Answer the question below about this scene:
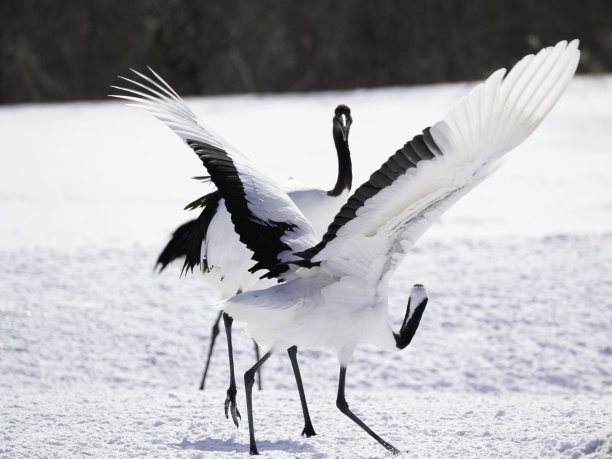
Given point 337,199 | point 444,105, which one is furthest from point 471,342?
point 444,105

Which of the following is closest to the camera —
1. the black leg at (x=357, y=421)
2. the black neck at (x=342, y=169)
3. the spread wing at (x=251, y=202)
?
the black leg at (x=357, y=421)

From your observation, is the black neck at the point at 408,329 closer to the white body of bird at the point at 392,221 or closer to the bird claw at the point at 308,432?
the white body of bird at the point at 392,221

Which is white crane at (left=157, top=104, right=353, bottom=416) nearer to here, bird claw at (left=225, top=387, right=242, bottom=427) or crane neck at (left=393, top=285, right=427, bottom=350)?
bird claw at (left=225, top=387, right=242, bottom=427)

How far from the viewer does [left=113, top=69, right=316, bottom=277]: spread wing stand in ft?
13.8

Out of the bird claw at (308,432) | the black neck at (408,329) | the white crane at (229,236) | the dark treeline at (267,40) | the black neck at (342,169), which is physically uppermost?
the dark treeline at (267,40)

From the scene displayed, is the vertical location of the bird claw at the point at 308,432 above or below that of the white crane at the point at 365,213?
below

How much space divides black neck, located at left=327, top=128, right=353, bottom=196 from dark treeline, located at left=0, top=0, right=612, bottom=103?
15249 millimetres

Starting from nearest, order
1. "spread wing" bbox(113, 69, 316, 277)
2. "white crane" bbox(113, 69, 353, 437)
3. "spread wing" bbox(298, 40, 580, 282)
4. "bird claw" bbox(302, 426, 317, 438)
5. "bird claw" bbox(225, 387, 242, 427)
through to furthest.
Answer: "spread wing" bbox(298, 40, 580, 282)
"spread wing" bbox(113, 69, 316, 277)
"bird claw" bbox(302, 426, 317, 438)
"bird claw" bbox(225, 387, 242, 427)
"white crane" bbox(113, 69, 353, 437)

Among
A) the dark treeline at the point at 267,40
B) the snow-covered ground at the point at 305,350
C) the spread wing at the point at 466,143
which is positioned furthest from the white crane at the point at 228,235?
the dark treeline at the point at 267,40

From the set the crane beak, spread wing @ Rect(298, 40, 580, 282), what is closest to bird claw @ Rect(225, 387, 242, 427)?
the crane beak

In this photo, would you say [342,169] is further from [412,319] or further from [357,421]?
[357,421]

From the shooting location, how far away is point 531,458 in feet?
12.4

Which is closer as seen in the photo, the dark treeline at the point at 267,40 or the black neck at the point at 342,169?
the black neck at the point at 342,169

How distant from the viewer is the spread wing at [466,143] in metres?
3.07
